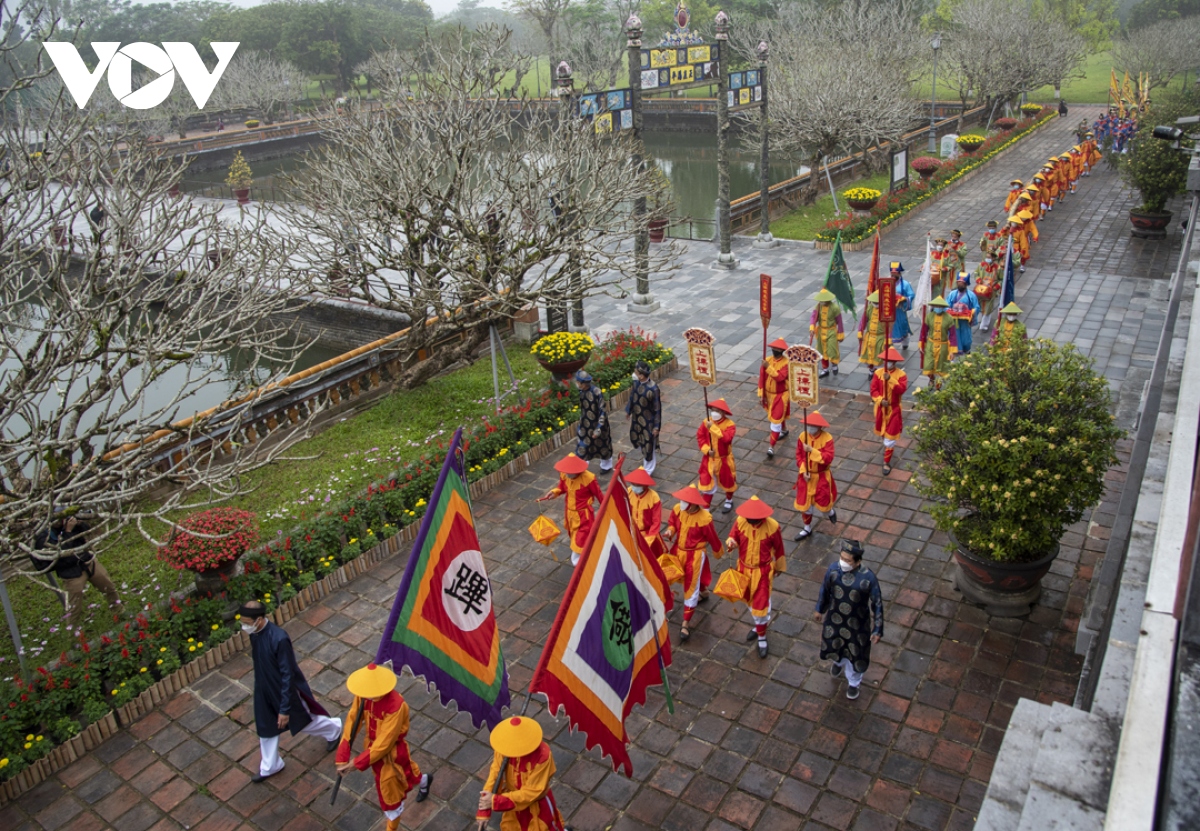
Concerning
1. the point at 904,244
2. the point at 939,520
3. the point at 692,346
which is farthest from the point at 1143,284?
the point at 939,520

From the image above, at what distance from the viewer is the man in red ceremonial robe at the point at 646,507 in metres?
8.45

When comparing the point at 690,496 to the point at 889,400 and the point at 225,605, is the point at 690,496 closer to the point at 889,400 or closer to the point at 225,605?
the point at 889,400

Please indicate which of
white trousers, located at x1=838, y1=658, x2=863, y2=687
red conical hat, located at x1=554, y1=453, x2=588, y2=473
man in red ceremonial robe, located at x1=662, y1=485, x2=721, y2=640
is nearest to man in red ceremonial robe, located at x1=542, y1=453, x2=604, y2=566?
red conical hat, located at x1=554, y1=453, x2=588, y2=473

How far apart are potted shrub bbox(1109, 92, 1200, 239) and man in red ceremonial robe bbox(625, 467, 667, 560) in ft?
53.9

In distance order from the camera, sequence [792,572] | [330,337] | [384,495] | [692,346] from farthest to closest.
Result: [330,337], [692,346], [384,495], [792,572]

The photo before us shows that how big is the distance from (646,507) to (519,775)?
3.42m

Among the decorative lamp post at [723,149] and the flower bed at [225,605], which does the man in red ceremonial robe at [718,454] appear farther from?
the decorative lamp post at [723,149]

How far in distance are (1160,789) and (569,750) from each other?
5.24m

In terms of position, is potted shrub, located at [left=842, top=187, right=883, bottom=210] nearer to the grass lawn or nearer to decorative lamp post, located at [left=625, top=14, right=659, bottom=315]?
decorative lamp post, located at [left=625, top=14, right=659, bottom=315]

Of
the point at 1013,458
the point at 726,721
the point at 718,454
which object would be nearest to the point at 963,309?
the point at 718,454

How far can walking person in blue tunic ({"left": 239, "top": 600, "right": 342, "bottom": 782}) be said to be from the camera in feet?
22.5

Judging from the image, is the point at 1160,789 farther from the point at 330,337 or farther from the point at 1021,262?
the point at 330,337

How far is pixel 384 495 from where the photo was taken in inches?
403

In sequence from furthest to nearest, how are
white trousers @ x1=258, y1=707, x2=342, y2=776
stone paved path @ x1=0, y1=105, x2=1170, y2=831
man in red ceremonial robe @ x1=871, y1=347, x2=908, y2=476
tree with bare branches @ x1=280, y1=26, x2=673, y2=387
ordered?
tree with bare branches @ x1=280, y1=26, x2=673, y2=387 < man in red ceremonial robe @ x1=871, y1=347, x2=908, y2=476 < white trousers @ x1=258, y1=707, x2=342, y2=776 < stone paved path @ x1=0, y1=105, x2=1170, y2=831
